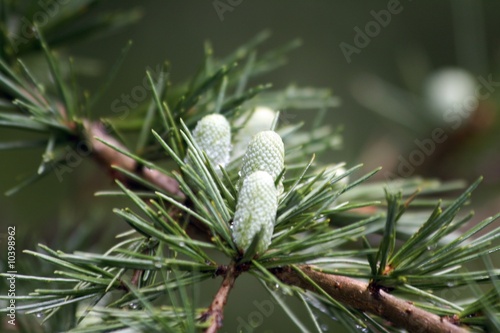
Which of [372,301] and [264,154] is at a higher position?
[264,154]

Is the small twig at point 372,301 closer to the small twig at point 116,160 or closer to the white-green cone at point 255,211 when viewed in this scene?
the white-green cone at point 255,211

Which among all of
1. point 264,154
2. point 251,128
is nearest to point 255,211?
point 264,154

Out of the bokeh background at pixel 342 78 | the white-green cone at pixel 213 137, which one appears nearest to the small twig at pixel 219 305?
the white-green cone at pixel 213 137

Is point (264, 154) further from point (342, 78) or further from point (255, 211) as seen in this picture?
point (342, 78)

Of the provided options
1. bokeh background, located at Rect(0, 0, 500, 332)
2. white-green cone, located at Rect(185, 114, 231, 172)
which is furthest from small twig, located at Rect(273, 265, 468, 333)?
bokeh background, located at Rect(0, 0, 500, 332)

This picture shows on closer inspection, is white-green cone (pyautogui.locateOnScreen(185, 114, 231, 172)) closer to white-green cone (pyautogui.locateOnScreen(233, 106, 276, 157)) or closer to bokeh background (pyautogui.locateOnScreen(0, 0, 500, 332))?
white-green cone (pyautogui.locateOnScreen(233, 106, 276, 157))

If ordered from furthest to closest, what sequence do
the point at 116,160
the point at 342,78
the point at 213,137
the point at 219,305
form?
the point at 342,78 < the point at 116,160 < the point at 213,137 < the point at 219,305

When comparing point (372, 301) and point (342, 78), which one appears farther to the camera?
point (342, 78)
